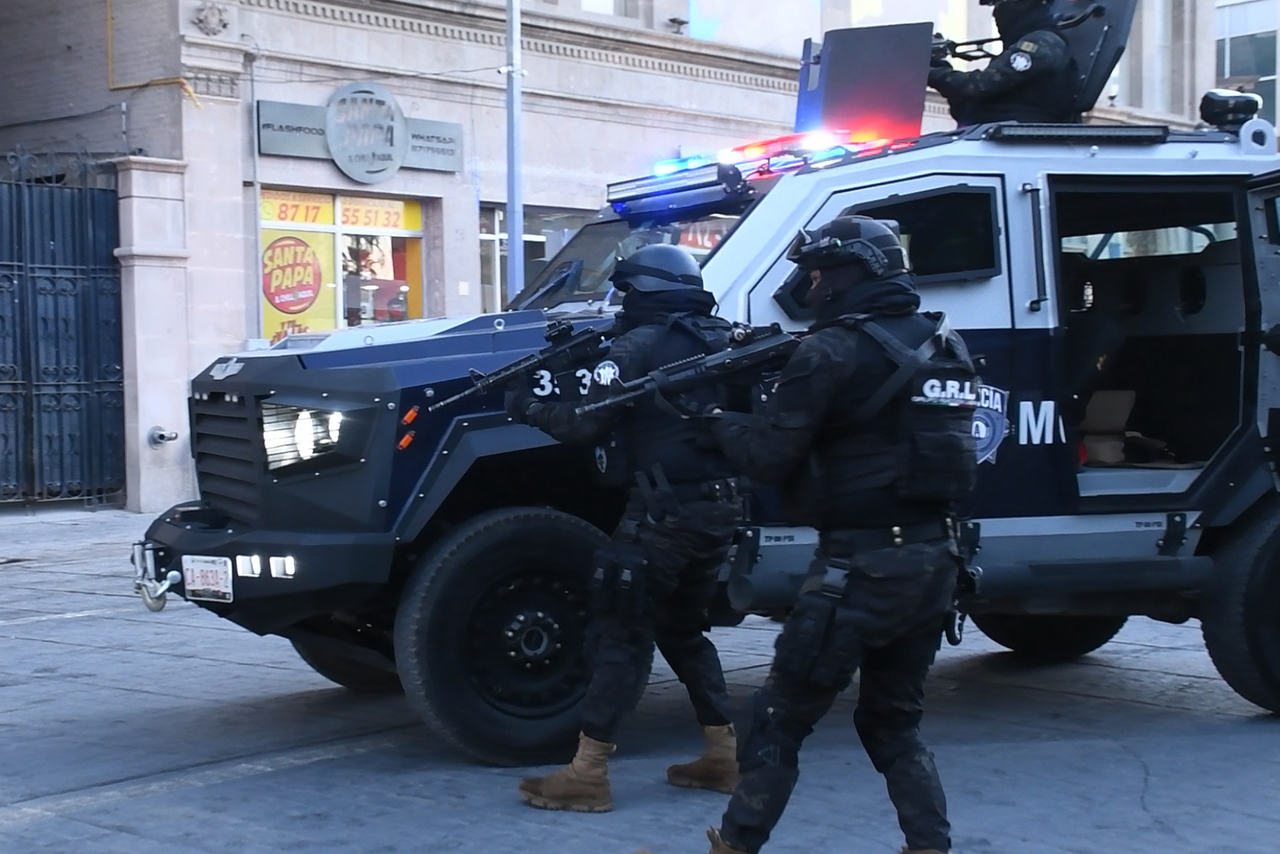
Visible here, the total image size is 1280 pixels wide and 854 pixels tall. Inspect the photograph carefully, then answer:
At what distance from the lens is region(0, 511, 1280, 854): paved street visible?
5.16 metres

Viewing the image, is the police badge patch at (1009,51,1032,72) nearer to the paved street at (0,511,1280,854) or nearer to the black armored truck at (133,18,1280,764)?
the black armored truck at (133,18,1280,764)

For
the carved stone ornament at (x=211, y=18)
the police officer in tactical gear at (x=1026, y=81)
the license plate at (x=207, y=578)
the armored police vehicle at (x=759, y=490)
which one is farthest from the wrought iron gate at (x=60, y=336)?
the police officer in tactical gear at (x=1026, y=81)

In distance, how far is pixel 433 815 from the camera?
538 centimetres

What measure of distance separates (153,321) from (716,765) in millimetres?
12079

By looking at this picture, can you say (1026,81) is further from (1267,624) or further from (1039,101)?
(1267,624)

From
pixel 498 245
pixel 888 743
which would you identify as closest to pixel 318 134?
pixel 498 245

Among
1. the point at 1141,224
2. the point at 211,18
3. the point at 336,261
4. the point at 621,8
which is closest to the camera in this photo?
the point at 1141,224

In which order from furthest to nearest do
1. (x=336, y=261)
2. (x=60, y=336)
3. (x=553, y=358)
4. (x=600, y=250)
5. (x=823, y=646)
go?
(x=336, y=261), (x=60, y=336), (x=600, y=250), (x=553, y=358), (x=823, y=646)

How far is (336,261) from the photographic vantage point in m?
18.3

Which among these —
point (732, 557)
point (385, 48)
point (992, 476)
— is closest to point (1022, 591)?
point (992, 476)

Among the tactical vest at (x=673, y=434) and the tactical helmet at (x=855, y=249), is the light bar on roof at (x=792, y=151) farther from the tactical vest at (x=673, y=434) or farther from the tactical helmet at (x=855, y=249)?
the tactical helmet at (x=855, y=249)

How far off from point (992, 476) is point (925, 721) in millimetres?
1156

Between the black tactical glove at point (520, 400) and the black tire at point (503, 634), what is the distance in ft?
1.62

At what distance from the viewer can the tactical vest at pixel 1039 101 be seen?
7.45 metres
